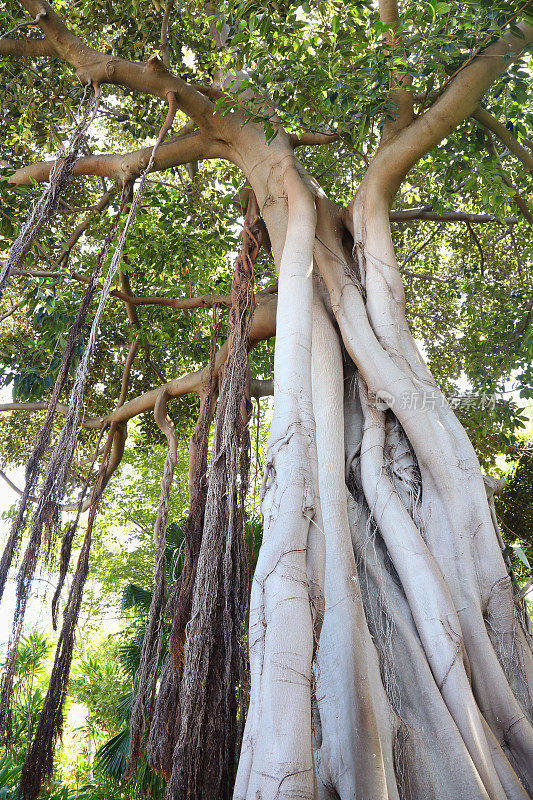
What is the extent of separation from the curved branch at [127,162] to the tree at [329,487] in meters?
0.02

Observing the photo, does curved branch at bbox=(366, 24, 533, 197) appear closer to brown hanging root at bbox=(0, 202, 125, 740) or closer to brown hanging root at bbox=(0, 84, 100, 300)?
brown hanging root at bbox=(0, 84, 100, 300)

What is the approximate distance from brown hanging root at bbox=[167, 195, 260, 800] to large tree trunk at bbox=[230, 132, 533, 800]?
359mm

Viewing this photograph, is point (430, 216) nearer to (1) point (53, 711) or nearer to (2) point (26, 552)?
(2) point (26, 552)

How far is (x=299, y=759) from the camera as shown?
4.67 feet

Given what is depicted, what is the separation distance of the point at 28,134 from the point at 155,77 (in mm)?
1925

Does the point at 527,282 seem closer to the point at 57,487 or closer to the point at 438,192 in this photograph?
the point at 438,192

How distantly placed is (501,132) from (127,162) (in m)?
2.33

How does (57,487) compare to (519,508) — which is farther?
(519,508)

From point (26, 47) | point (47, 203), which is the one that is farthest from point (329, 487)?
point (26, 47)

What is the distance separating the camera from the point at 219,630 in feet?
7.58

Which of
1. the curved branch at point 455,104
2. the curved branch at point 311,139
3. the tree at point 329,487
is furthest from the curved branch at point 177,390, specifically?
the curved branch at point 455,104

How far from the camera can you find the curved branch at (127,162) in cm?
374

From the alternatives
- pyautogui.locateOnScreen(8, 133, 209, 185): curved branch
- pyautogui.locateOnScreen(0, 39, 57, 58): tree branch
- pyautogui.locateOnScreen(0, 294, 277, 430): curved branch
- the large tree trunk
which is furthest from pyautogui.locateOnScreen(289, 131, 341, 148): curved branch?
pyautogui.locateOnScreen(0, 39, 57, 58): tree branch

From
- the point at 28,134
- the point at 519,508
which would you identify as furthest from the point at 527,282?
the point at 28,134
